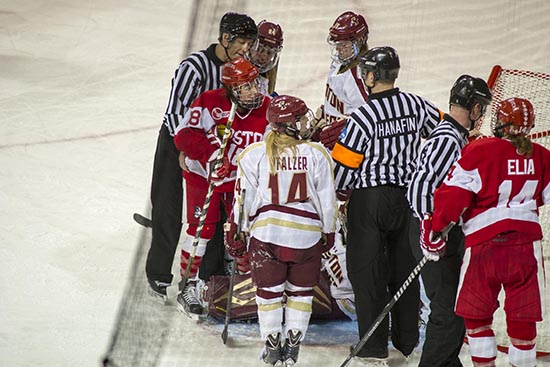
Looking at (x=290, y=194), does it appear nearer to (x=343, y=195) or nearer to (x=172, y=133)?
(x=343, y=195)

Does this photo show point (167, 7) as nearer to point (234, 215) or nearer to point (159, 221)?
point (159, 221)

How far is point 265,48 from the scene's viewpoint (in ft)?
15.4

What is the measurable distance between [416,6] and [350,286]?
371 cm

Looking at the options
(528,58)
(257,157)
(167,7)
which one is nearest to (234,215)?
(257,157)

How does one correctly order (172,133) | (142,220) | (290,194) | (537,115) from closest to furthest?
1. (290,194)
2. (172,133)
3. (537,115)
4. (142,220)

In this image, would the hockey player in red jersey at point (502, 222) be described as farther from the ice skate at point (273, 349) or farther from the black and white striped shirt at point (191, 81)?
the black and white striped shirt at point (191, 81)

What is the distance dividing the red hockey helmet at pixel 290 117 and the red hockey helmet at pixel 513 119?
2.37ft

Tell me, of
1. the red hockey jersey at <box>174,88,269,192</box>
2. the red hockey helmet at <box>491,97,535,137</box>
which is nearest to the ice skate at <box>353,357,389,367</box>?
the red hockey jersey at <box>174,88,269,192</box>

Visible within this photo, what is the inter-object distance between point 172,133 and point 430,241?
1.51 metres

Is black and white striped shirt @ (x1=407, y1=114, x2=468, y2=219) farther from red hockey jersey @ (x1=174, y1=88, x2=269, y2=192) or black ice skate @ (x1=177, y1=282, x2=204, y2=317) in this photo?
black ice skate @ (x1=177, y1=282, x2=204, y2=317)

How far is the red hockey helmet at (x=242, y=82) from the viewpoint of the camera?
424 centimetres

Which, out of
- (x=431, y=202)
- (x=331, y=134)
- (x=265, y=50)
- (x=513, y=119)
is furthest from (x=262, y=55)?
(x=513, y=119)

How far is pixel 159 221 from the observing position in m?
4.83

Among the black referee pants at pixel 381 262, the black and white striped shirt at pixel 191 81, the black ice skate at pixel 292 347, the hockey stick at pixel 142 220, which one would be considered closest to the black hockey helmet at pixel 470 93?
the black referee pants at pixel 381 262
